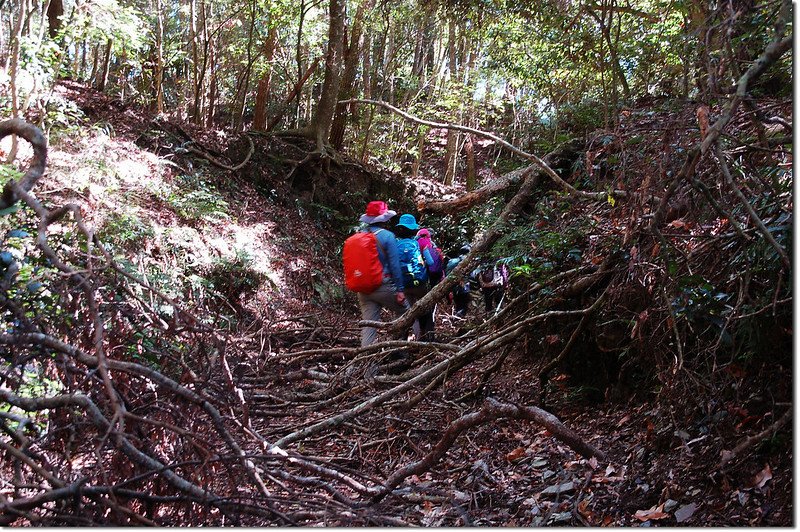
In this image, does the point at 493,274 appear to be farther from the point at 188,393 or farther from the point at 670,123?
the point at 188,393

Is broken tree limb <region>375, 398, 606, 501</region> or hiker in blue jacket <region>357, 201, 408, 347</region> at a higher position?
hiker in blue jacket <region>357, 201, 408, 347</region>

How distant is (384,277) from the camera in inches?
282

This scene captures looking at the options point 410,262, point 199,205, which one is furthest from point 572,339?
point 199,205

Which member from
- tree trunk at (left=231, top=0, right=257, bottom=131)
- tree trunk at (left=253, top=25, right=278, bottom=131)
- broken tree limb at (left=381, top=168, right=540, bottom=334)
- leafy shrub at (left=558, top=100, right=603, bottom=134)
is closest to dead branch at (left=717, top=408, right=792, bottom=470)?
broken tree limb at (left=381, top=168, right=540, bottom=334)

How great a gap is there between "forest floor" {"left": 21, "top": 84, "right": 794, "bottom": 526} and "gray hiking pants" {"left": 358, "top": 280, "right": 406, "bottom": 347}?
637 millimetres

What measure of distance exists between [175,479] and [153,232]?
6527mm

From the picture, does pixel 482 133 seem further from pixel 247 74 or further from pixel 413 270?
pixel 247 74

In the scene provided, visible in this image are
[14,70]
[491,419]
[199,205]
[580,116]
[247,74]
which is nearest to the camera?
[491,419]

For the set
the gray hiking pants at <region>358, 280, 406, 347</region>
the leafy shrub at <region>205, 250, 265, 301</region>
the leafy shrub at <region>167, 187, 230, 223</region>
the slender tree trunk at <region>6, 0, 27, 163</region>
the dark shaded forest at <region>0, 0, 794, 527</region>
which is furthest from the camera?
the leafy shrub at <region>167, 187, 230, 223</region>

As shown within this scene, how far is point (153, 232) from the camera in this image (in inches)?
A: 340

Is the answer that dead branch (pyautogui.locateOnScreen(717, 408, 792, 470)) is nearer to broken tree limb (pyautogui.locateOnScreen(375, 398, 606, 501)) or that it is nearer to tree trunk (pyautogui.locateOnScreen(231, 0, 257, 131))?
broken tree limb (pyautogui.locateOnScreen(375, 398, 606, 501))

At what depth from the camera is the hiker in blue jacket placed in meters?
7.09

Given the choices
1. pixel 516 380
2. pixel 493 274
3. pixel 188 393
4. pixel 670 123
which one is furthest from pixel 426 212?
pixel 188 393

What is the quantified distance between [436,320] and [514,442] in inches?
206
